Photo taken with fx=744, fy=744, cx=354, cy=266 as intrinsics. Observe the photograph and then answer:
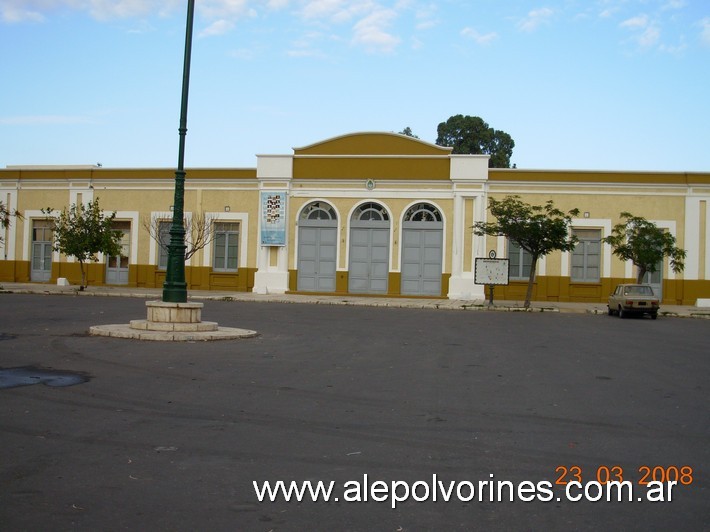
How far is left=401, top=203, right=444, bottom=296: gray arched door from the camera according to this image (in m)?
35.9

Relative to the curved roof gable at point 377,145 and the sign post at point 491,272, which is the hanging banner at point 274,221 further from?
the sign post at point 491,272

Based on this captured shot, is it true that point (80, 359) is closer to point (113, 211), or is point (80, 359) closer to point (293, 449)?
point (293, 449)

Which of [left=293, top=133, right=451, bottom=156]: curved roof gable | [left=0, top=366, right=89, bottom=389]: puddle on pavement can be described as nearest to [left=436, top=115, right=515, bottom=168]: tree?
[left=293, top=133, right=451, bottom=156]: curved roof gable

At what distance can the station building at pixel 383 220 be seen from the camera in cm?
3506

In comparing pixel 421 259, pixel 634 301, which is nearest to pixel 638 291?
pixel 634 301

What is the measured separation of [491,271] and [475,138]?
4875cm

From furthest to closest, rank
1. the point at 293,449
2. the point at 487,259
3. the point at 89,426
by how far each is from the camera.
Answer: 1. the point at 487,259
2. the point at 89,426
3. the point at 293,449

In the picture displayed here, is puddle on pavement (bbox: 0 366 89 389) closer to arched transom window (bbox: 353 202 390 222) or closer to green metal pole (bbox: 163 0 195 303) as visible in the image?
green metal pole (bbox: 163 0 195 303)

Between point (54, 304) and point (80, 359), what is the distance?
46.3 feet

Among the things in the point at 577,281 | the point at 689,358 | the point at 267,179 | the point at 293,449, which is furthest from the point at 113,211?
the point at 293,449

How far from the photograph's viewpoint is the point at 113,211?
3969 centimetres

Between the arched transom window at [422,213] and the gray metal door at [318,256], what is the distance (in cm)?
370

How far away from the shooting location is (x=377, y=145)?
36719mm

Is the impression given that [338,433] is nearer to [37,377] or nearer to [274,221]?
[37,377]
